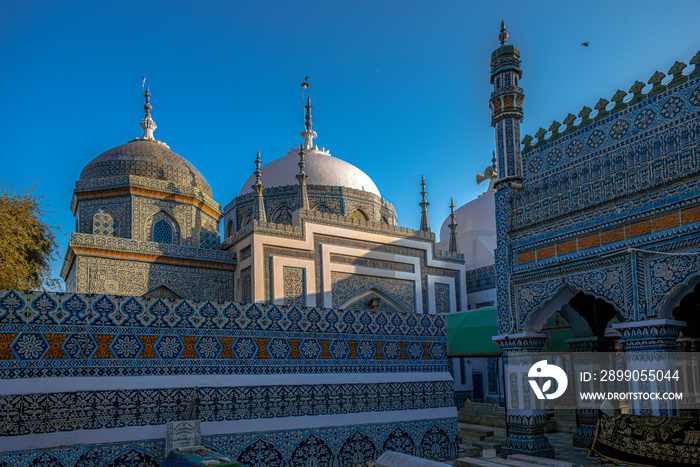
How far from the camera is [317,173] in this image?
60.5ft

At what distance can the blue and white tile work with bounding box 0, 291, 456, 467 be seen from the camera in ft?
15.5

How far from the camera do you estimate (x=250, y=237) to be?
43.0 ft

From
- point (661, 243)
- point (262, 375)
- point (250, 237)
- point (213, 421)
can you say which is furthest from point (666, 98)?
point (250, 237)

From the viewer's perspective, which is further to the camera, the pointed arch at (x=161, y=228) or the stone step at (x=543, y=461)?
the pointed arch at (x=161, y=228)

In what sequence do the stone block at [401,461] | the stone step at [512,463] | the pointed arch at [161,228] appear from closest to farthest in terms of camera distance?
the stone block at [401,461], the stone step at [512,463], the pointed arch at [161,228]

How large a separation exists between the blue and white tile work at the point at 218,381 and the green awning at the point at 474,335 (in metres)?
2.01

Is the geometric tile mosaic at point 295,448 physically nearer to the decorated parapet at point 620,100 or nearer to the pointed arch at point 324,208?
the decorated parapet at point 620,100

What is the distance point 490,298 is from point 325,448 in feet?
35.5

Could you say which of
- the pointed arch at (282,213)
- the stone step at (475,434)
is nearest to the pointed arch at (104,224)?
the pointed arch at (282,213)

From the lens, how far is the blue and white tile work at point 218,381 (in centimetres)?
473

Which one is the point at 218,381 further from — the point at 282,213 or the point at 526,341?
the point at 282,213

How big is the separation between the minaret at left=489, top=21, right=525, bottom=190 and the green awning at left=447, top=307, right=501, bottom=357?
253cm

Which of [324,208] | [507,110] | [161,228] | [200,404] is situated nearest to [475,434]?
[507,110]

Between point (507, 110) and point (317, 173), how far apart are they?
1124cm
